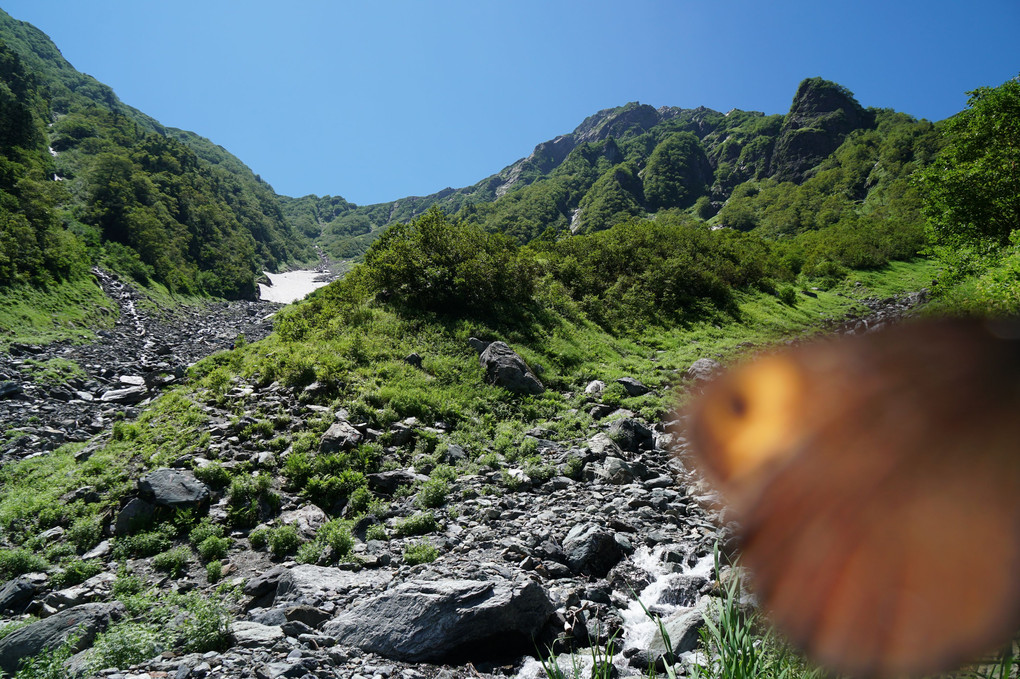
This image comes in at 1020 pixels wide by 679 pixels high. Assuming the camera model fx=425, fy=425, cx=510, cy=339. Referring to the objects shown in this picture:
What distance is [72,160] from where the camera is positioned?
75.9m

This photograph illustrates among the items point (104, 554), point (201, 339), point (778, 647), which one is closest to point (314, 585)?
point (104, 554)

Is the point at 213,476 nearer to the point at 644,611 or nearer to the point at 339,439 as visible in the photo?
the point at 339,439

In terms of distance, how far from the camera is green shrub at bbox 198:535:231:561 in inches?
274

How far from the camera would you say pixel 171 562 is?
Result: 22.1 ft

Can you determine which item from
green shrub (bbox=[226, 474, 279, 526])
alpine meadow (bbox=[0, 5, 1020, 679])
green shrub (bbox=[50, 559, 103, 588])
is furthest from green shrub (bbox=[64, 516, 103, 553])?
green shrub (bbox=[226, 474, 279, 526])

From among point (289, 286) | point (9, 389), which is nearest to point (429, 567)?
point (9, 389)

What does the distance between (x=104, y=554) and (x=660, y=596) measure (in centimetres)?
882

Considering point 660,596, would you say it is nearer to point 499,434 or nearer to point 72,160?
point 499,434

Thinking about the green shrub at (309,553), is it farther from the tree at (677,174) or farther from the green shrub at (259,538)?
the tree at (677,174)

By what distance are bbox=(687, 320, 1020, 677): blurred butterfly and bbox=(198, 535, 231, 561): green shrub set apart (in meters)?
7.89

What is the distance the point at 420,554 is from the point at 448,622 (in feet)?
5.94

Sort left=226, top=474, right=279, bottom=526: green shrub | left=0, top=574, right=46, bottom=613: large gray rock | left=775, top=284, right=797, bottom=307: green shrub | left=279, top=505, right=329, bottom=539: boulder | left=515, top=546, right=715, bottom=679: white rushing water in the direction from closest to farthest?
1. left=515, top=546, right=715, bottom=679: white rushing water
2. left=0, top=574, right=46, bottom=613: large gray rock
3. left=279, top=505, right=329, bottom=539: boulder
4. left=226, top=474, right=279, bottom=526: green shrub
5. left=775, top=284, right=797, bottom=307: green shrub

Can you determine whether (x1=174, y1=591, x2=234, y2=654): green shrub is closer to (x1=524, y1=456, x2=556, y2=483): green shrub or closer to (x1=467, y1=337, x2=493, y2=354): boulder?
(x1=524, y1=456, x2=556, y2=483): green shrub

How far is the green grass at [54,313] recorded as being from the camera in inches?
990
